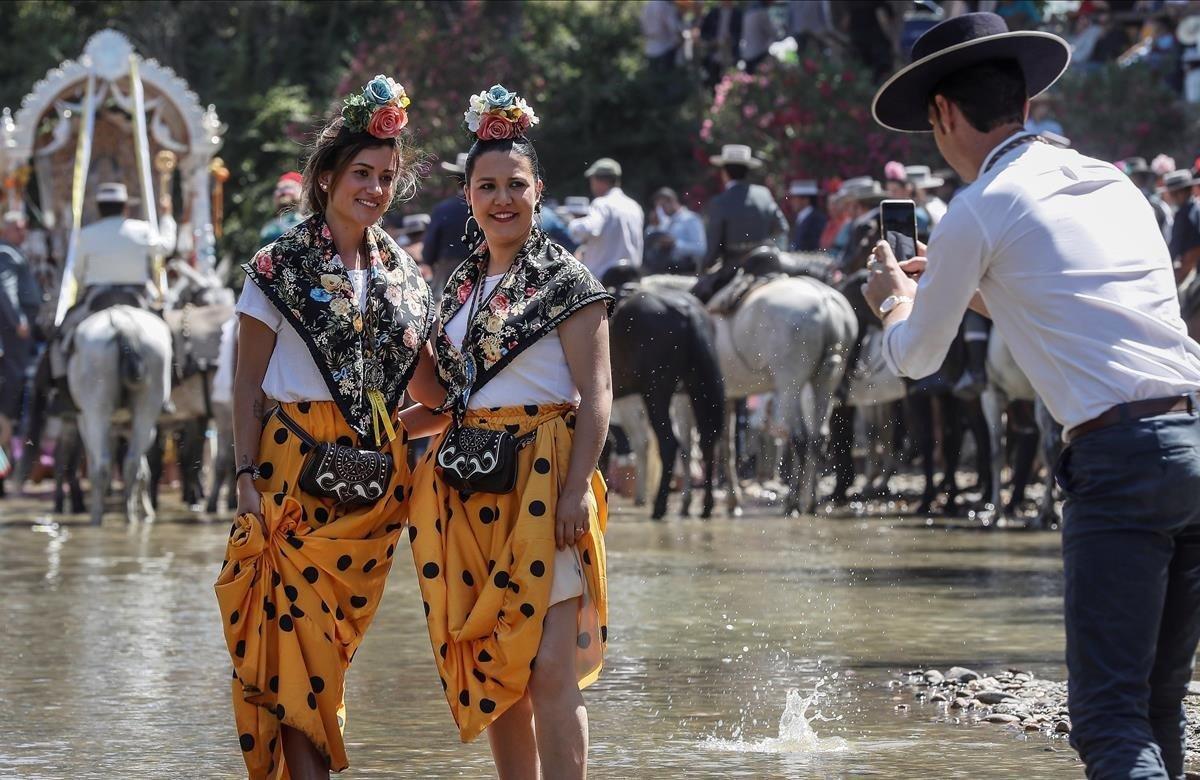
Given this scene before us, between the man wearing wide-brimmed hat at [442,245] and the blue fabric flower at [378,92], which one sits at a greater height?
the man wearing wide-brimmed hat at [442,245]

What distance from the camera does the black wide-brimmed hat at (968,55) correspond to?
14.2 feet

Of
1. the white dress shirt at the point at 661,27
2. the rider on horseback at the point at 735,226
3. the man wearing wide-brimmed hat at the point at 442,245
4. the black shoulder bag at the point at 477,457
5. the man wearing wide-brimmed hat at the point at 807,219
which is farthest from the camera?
the white dress shirt at the point at 661,27

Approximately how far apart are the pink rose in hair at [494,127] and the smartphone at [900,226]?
0.95 m

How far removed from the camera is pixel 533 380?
202 inches

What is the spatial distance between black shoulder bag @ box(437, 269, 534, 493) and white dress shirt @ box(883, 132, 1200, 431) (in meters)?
1.13

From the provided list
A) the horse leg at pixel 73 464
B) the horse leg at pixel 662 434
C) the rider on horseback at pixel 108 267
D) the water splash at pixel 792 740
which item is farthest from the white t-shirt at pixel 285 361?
the horse leg at pixel 73 464

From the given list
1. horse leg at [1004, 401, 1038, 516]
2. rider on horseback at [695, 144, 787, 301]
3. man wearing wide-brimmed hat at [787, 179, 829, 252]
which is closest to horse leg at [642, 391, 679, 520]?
rider on horseback at [695, 144, 787, 301]

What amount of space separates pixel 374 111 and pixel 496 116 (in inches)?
12.7

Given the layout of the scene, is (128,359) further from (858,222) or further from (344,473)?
(344,473)

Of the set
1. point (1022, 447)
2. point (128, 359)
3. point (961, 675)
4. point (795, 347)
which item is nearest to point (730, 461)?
point (795, 347)

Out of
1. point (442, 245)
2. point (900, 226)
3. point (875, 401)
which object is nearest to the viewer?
point (900, 226)

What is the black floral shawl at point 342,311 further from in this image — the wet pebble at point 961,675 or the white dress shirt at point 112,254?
the white dress shirt at point 112,254

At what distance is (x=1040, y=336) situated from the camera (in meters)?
4.25

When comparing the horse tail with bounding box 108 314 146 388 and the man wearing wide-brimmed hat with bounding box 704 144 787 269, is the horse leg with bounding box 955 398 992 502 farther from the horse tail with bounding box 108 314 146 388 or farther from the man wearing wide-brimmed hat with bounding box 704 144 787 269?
the horse tail with bounding box 108 314 146 388
